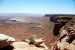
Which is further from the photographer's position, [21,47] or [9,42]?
[21,47]

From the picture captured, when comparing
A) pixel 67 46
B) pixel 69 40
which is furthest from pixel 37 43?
pixel 67 46

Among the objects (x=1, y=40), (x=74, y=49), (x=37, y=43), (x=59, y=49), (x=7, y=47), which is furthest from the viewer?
(x=37, y=43)

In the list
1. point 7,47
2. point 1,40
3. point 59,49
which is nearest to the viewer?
point 59,49

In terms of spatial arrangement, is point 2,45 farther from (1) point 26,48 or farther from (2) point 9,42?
(1) point 26,48

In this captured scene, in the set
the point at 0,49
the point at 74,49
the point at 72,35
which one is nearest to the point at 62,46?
the point at 74,49

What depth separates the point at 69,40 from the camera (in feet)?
50.6

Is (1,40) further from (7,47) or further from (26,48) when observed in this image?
(26,48)

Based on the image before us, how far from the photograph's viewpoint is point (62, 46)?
1230cm

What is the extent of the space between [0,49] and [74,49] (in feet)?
21.5

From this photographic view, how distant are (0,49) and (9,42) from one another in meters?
0.99

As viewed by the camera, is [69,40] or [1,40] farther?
[69,40]

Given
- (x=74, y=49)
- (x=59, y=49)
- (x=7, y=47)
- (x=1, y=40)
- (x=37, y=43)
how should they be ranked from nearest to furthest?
(x=74, y=49) → (x=59, y=49) → (x=1, y=40) → (x=7, y=47) → (x=37, y=43)

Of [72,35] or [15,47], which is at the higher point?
[72,35]

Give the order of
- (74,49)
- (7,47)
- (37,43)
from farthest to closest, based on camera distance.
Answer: (37,43) < (7,47) < (74,49)
